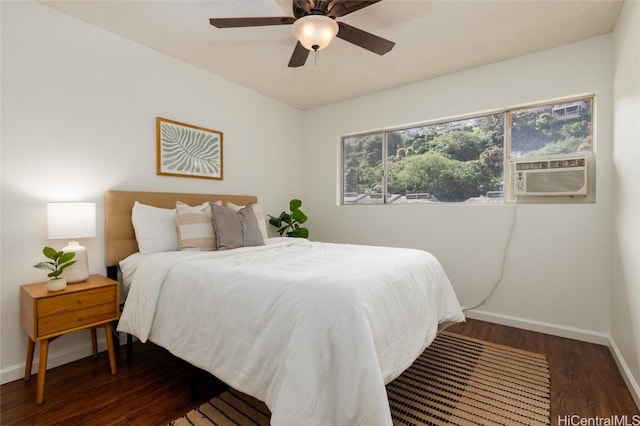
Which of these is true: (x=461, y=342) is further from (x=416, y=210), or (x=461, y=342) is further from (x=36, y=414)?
(x=36, y=414)

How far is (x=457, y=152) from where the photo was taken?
3445 mm

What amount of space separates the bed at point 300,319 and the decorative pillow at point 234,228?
0.82 ft

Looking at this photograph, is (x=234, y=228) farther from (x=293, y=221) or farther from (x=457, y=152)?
(x=457, y=152)

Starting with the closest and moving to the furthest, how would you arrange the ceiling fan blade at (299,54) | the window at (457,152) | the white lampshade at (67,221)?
the white lampshade at (67,221) → the ceiling fan blade at (299,54) → the window at (457,152)

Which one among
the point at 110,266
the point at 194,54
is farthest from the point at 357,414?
the point at 194,54

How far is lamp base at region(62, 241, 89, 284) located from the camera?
2.07m

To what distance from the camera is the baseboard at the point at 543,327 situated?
8.46ft

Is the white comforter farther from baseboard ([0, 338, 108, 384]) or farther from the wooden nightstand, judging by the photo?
baseboard ([0, 338, 108, 384])

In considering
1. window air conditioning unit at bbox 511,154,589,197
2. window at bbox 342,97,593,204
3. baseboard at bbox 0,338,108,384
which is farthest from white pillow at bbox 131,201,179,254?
window air conditioning unit at bbox 511,154,589,197

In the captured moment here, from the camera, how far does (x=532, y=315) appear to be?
2885 millimetres

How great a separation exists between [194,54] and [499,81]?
9.68ft

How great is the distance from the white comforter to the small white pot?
1.26ft

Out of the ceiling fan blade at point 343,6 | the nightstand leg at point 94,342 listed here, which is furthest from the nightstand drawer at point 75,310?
the ceiling fan blade at point 343,6

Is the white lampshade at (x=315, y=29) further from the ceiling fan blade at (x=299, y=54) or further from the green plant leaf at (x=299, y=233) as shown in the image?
the green plant leaf at (x=299, y=233)
